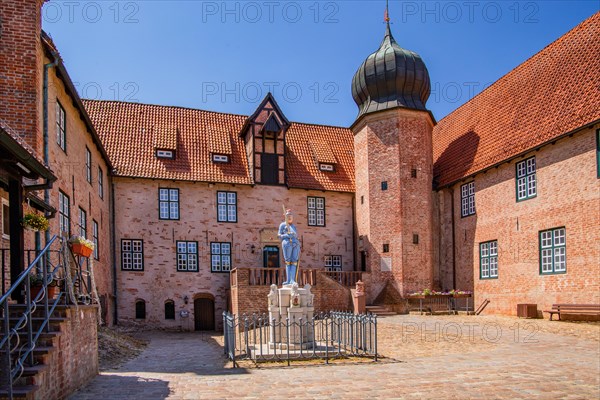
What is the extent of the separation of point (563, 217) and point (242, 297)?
12372mm

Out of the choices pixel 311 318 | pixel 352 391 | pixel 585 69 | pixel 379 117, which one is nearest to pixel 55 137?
pixel 311 318

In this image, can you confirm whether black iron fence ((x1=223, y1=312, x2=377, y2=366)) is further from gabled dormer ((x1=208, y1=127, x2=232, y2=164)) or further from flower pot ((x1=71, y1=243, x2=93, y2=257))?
gabled dormer ((x1=208, y1=127, x2=232, y2=164))

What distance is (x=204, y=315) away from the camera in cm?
2767

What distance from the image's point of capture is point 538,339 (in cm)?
1597

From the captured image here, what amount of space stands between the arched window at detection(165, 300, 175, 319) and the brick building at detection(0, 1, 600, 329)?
23 centimetres

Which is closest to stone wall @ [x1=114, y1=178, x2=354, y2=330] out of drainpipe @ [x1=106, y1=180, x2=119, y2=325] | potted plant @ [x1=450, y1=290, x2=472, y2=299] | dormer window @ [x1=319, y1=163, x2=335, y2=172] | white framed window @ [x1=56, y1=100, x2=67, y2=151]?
drainpipe @ [x1=106, y1=180, x2=119, y2=325]

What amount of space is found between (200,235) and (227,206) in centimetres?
192

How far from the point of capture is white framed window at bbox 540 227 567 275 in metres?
19.7

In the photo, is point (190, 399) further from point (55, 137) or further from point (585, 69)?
point (585, 69)

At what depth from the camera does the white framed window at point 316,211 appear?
96.2 ft

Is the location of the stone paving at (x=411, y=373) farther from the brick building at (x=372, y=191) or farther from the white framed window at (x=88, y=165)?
the white framed window at (x=88, y=165)

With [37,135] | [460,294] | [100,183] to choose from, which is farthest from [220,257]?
[37,135]

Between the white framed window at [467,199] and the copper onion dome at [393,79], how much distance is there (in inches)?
168

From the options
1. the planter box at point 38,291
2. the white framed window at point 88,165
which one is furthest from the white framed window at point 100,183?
the planter box at point 38,291
